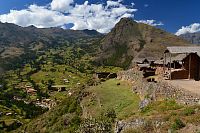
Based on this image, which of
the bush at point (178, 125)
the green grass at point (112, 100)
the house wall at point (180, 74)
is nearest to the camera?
the bush at point (178, 125)

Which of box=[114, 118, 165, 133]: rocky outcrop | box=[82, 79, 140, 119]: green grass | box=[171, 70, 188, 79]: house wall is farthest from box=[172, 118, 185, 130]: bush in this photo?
box=[171, 70, 188, 79]: house wall

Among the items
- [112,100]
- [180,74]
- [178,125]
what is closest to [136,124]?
[178,125]

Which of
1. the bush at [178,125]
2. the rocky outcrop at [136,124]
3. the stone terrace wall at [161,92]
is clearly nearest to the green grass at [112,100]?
the stone terrace wall at [161,92]

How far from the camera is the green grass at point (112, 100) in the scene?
46.3 meters

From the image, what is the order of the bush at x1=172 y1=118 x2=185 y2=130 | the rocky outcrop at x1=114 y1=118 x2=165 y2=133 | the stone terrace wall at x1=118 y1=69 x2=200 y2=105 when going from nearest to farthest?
the bush at x1=172 y1=118 x2=185 y2=130 → the rocky outcrop at x1=114 y1=118 x2=165 y2=133 → the stone terrace wall at x1=118 y1=69 x2=200 y2=105

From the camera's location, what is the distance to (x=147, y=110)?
36.3 metres

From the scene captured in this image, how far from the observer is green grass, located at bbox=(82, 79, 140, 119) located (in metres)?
46.3

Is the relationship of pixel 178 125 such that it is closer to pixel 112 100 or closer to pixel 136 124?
pixel 136 124

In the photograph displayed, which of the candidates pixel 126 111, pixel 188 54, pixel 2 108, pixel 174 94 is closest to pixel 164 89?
pixel 174 94

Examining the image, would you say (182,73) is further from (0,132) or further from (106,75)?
(0,132)

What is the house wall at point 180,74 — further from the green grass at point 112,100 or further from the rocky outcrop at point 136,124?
the rocky outcrop at point 136,124

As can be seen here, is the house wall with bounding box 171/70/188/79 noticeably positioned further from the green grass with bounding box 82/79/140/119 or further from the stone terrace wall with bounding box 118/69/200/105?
the green grass with bounding box 82/79/140/119

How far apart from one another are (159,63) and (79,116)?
116 feet

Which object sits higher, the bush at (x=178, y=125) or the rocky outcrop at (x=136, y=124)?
the bush at (x=178, y=125)
